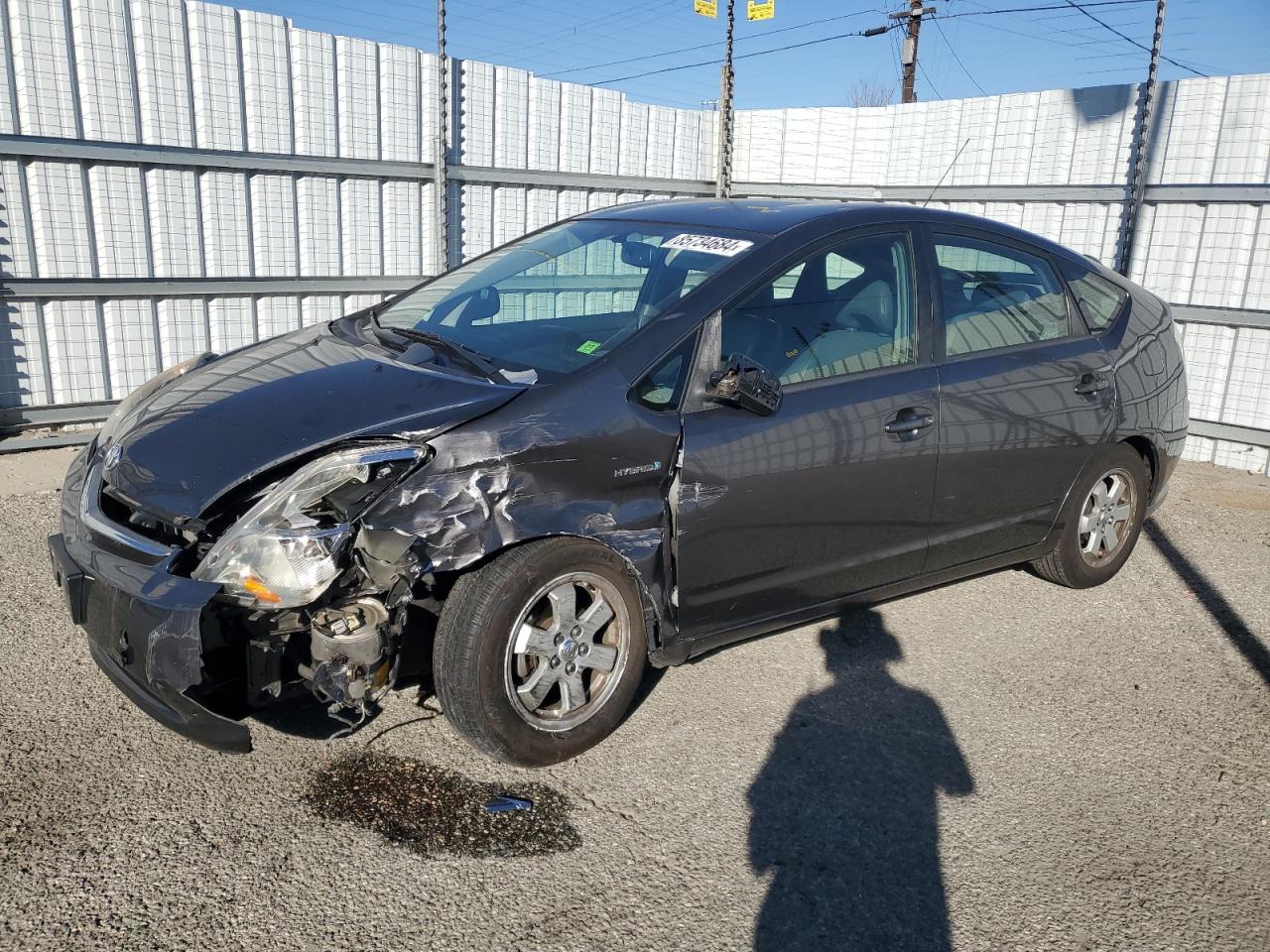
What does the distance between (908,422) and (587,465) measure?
1371 mm

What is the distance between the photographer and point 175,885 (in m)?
2.73

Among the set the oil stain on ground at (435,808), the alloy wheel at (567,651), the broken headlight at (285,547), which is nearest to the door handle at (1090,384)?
the alloy wheel at (567,651)

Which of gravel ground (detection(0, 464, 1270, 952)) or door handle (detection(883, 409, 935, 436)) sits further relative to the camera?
door handle (detection(883, 409, 935, 436))

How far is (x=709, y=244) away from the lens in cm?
391

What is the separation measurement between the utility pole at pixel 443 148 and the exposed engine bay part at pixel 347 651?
5578 mm

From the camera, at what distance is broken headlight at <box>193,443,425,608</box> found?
2.85m

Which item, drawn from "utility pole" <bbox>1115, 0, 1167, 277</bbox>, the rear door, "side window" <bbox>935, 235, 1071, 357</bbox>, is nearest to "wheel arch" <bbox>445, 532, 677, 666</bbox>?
the rear door

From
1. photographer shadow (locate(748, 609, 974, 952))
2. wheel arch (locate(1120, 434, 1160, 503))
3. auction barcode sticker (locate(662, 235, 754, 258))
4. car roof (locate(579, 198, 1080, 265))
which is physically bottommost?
photographer shadow (locate(748, 609, 974, 952))

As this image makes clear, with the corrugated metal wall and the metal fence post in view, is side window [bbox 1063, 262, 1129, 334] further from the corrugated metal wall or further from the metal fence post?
the metal fence post

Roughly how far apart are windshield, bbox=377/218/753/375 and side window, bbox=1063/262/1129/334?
1.88 m

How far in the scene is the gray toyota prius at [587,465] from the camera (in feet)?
9.71

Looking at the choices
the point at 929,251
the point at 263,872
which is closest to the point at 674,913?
the point at 263,872

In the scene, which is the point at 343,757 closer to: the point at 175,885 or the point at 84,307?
the point at 175,885

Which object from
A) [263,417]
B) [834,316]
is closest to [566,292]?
[834,316]
